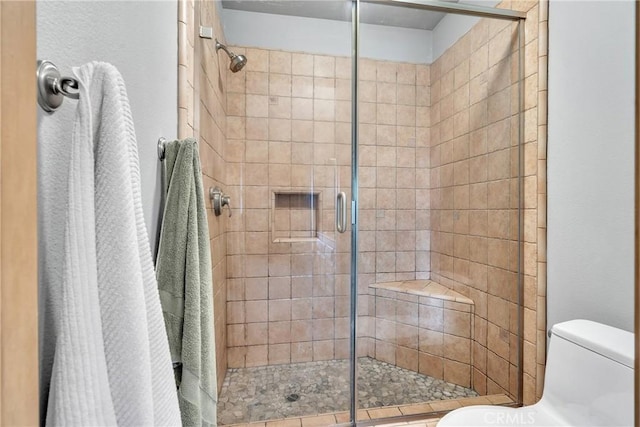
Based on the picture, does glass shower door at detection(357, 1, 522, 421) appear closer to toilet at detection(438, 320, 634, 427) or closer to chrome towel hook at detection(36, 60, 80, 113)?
toilet at detection(438, 320, 634, 427)

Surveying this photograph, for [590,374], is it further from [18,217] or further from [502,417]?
[18,217]

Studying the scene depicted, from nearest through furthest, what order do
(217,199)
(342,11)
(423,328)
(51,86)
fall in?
1. (51,86)
2. (217,199)
3. (342,11)
4. (423,328)

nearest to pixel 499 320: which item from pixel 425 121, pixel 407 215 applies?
pixel 407 215

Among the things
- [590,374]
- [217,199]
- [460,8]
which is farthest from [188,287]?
[460,8]

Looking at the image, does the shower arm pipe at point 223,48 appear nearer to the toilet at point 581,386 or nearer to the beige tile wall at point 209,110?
the beige tile wall at point 209,110

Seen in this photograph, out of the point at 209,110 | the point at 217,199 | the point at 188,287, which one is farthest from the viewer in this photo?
the point at 217,199

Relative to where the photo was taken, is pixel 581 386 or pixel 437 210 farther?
pixel 437 210

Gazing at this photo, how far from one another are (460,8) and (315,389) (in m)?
2.12

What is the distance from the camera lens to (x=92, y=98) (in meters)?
0.38

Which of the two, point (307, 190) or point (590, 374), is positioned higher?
point (307, 190)

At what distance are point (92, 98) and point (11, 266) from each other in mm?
232

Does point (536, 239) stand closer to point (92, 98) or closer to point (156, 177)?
point (156, 177)

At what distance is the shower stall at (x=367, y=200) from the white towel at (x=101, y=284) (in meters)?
1.23

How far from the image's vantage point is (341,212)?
70.9 inches
